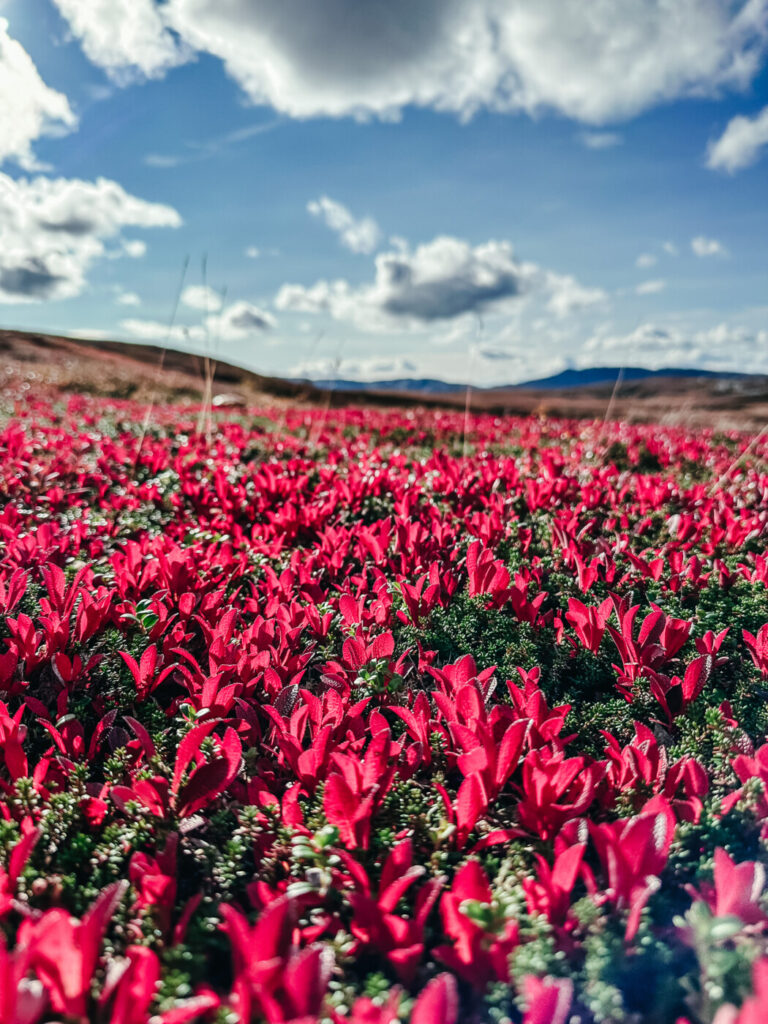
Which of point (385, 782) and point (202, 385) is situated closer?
point (385, 782)

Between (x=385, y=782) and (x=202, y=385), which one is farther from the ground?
(x=202, y=385)

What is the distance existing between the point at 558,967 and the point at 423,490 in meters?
3.82

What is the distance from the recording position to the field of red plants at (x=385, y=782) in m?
1.31

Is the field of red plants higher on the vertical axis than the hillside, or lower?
lower

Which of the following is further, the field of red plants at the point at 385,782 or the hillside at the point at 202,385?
the hillside at the point at 202,385

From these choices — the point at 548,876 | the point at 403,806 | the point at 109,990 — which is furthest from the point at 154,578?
the point at 548,876

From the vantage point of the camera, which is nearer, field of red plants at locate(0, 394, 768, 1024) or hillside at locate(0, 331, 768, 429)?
field of red plants at locate(0, 394, 768, 1024)

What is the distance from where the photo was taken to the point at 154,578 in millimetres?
3096

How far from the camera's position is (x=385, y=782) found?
174 centimetres

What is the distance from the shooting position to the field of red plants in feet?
4.30

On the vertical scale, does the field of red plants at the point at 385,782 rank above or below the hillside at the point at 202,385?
below

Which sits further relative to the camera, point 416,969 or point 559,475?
point 559,475

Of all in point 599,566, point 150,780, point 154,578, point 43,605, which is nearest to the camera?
point 150,780

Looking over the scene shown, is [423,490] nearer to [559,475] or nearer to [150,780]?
[559,475]
